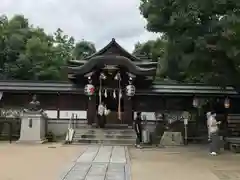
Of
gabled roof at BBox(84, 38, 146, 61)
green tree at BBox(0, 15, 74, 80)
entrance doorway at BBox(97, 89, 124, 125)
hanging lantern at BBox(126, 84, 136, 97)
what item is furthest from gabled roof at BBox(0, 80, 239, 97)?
green tree at BBox(0, 15, 74, 80)

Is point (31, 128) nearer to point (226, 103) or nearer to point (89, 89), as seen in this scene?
point (89, 89)

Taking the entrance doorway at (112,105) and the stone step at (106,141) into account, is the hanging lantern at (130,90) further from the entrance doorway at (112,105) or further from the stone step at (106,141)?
the stone step at (106,141)

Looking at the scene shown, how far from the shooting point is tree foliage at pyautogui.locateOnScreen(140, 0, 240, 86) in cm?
1214

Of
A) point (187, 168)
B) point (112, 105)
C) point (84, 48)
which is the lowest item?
point (187, 168)

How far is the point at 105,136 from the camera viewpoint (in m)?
20.0

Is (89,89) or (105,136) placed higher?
(89,89)

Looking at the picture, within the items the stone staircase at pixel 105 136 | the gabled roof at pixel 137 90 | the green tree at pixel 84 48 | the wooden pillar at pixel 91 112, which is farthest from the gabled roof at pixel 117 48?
the green tree at pixel 84 48

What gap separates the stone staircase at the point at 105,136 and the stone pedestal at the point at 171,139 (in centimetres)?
157

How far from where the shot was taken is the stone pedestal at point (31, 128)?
19.6m

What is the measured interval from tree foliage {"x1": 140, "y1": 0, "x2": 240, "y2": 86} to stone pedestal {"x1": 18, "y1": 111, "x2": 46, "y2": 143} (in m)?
8.45

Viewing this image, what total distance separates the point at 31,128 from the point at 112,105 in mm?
6122

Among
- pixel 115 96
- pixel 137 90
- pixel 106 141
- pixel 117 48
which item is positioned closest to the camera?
pixel 106 141

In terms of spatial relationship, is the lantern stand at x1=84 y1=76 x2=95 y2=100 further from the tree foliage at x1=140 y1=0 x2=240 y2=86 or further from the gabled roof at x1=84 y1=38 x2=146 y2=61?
the tree foliage at x1=140 y1=0 x2=240 y2=86

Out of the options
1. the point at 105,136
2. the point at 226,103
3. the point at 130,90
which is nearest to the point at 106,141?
the point at 105,136
